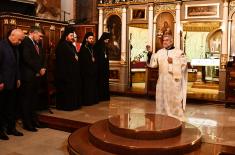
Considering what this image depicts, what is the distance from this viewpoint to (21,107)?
602 cm

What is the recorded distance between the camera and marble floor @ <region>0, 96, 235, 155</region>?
4961 millimetres

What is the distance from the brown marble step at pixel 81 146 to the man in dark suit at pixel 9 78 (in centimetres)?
129

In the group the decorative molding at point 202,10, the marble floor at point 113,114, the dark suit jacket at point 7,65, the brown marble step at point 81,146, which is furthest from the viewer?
the decorative molding at point 202,10

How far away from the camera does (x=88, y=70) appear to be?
26.9ft

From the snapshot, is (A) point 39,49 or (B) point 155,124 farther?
(A) point 39,49

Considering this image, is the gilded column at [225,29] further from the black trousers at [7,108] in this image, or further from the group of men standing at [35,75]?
the black trousers at [7,108]

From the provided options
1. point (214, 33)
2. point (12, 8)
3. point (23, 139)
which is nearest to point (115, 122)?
point (23, 139)

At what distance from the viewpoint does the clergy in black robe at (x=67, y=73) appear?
7398mm

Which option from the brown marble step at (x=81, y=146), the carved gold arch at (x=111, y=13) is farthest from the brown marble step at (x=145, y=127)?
the carved gold arch at (x=111, y=13)

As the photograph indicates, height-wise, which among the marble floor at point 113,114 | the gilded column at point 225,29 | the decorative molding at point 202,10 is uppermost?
the decorative molding at point 202,10

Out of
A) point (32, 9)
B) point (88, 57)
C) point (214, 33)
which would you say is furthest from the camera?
point (214, 33)

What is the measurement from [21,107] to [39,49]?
1188mm

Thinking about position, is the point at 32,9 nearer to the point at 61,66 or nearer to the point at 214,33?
the point at 61,66

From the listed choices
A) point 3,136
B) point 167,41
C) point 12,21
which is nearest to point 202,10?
point 167,41
